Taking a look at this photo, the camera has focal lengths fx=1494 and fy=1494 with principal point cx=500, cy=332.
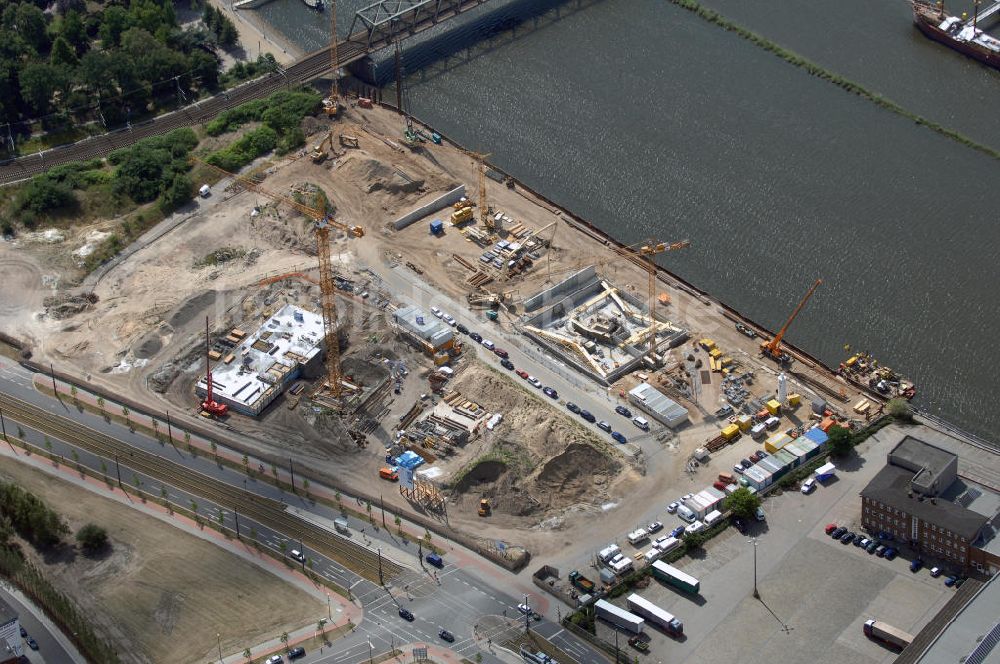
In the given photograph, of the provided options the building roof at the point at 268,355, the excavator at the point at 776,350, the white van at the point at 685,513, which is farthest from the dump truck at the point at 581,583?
the building roof at the point at 268,355

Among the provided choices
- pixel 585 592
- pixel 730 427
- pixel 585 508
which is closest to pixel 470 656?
pixel 585 592

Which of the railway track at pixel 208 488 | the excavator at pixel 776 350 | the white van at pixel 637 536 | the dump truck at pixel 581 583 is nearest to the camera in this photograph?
the dump truck at pixel 581 583

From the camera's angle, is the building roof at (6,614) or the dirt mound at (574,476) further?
the dirt mound at (574,476)

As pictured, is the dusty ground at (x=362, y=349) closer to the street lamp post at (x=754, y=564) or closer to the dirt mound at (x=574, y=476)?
the dirt mound at (x=574, y=476)

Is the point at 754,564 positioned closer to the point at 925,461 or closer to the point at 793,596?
the point at 793,596


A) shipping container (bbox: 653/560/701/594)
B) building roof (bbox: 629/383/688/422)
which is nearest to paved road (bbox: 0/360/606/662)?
shipping container (bbox: 653/560/701/594)
